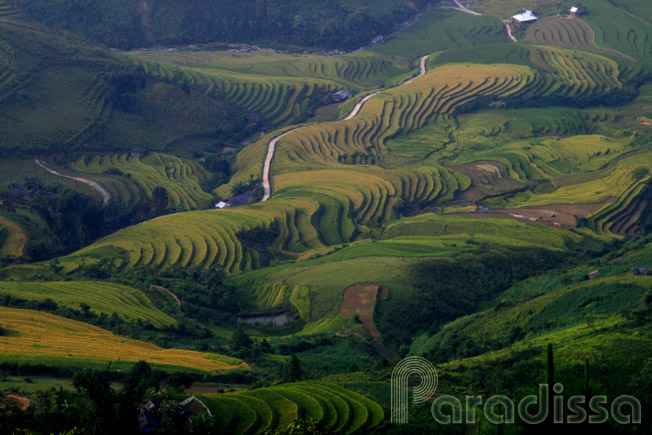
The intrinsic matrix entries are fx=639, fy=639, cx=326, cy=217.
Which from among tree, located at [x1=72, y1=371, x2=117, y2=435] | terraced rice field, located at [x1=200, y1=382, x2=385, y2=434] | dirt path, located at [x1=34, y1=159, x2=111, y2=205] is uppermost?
tree, located at [x1=72, y1=371, x2=117, y2=435]

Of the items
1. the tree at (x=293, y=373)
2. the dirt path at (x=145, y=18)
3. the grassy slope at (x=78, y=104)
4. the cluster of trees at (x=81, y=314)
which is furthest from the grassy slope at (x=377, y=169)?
the tree at (x=293, y=373)

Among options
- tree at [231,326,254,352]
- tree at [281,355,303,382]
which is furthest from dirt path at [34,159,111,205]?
tree at [281,355,303,382]

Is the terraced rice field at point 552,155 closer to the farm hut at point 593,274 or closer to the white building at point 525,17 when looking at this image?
the farm hut at point 593,274

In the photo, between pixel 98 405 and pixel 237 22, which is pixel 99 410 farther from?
pixel 237 22

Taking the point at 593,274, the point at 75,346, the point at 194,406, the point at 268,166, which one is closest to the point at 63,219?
the point at 268,166

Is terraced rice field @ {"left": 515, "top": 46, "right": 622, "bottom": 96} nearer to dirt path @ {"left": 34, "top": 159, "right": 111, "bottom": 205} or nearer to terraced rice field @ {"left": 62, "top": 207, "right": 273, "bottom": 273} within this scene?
terraced rice field @ {"left": 62, "top": 207, "right": 273, "bottom": 273}

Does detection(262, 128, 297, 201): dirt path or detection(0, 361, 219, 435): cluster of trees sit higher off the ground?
detection(0, 361, 219, 435): cluster of trees
